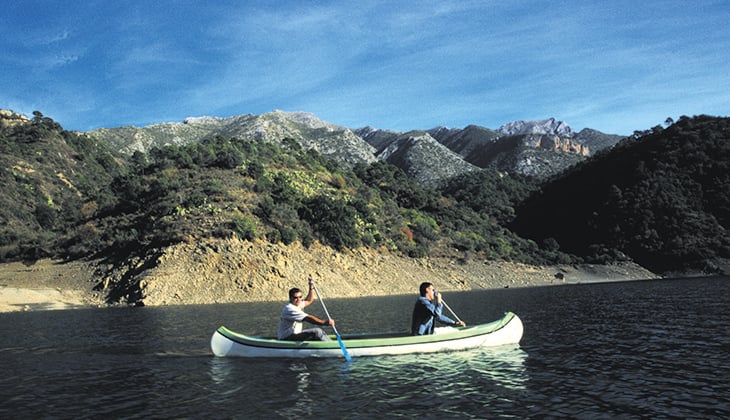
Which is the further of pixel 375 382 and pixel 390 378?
pixel 390 378

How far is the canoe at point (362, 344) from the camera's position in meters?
16.6

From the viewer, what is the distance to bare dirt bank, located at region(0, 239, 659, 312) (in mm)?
43594

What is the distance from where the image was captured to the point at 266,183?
66.6 metres

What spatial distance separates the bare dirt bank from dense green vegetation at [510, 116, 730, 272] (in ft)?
158

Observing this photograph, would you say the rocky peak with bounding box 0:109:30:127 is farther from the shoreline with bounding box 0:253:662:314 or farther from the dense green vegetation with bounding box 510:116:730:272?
the dense green vegetation with bounding box 510:116:730:272

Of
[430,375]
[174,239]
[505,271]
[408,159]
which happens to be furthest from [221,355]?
[408,159]

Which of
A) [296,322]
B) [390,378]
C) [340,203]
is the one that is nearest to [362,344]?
[296,322]

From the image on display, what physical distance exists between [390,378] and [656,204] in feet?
330

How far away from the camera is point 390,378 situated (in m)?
13.6

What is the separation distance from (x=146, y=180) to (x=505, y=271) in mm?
53834

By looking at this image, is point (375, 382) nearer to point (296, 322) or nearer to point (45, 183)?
point (296, 322)

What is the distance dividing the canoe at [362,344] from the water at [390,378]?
36 cm

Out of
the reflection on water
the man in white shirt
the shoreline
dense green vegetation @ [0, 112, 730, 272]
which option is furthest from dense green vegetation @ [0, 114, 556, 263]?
the reflection on water

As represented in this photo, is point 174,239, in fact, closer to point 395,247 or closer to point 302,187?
point 302,187
